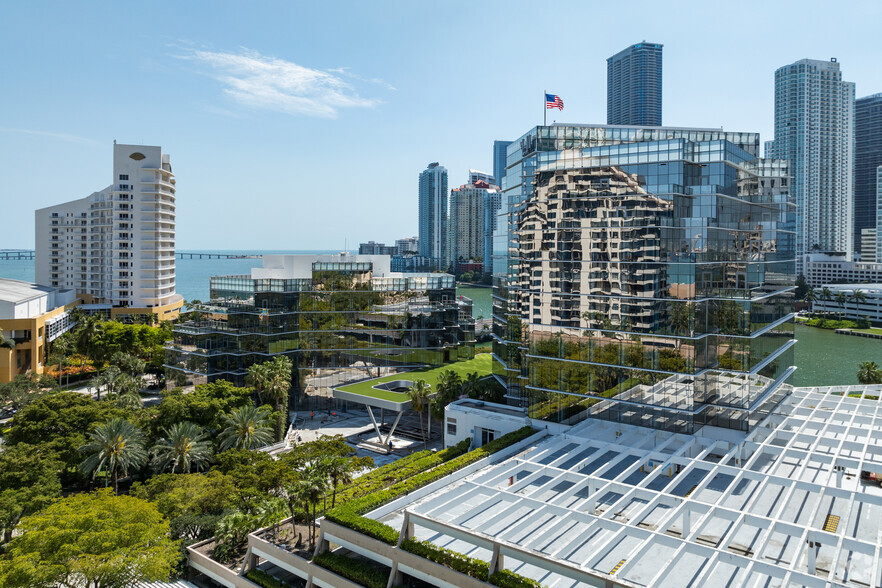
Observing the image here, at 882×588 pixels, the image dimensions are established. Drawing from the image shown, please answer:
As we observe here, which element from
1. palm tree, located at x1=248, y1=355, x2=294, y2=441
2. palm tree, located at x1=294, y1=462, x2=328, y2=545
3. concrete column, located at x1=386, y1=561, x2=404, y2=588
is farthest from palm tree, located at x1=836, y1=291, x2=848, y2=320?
concrete column, located at x1=386, y1=561, x2=404, y2=588

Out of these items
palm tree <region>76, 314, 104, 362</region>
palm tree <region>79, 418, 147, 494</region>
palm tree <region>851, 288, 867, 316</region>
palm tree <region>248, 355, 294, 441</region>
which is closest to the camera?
palm tree <region>79, 418, 147, 494</region>

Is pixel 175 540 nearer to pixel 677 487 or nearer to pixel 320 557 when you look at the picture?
pixel 320 557

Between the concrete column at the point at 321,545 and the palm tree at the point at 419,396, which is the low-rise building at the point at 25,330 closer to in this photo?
the palm tree at the point at 419,396

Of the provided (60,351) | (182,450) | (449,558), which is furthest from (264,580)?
(60,351)

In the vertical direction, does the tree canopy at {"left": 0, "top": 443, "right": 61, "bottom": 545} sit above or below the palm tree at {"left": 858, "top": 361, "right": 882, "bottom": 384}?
below

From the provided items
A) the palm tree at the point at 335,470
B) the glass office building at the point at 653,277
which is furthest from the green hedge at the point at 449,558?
the glass office building at the point at 653,277

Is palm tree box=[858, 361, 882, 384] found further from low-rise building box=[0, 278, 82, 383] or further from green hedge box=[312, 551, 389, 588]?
low-rise building box=[0, 278, 82, 383]

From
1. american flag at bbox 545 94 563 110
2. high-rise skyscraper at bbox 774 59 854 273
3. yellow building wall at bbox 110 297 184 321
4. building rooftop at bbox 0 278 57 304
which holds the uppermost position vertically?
high-rise skyscraper at bbox 774 59 854 273
